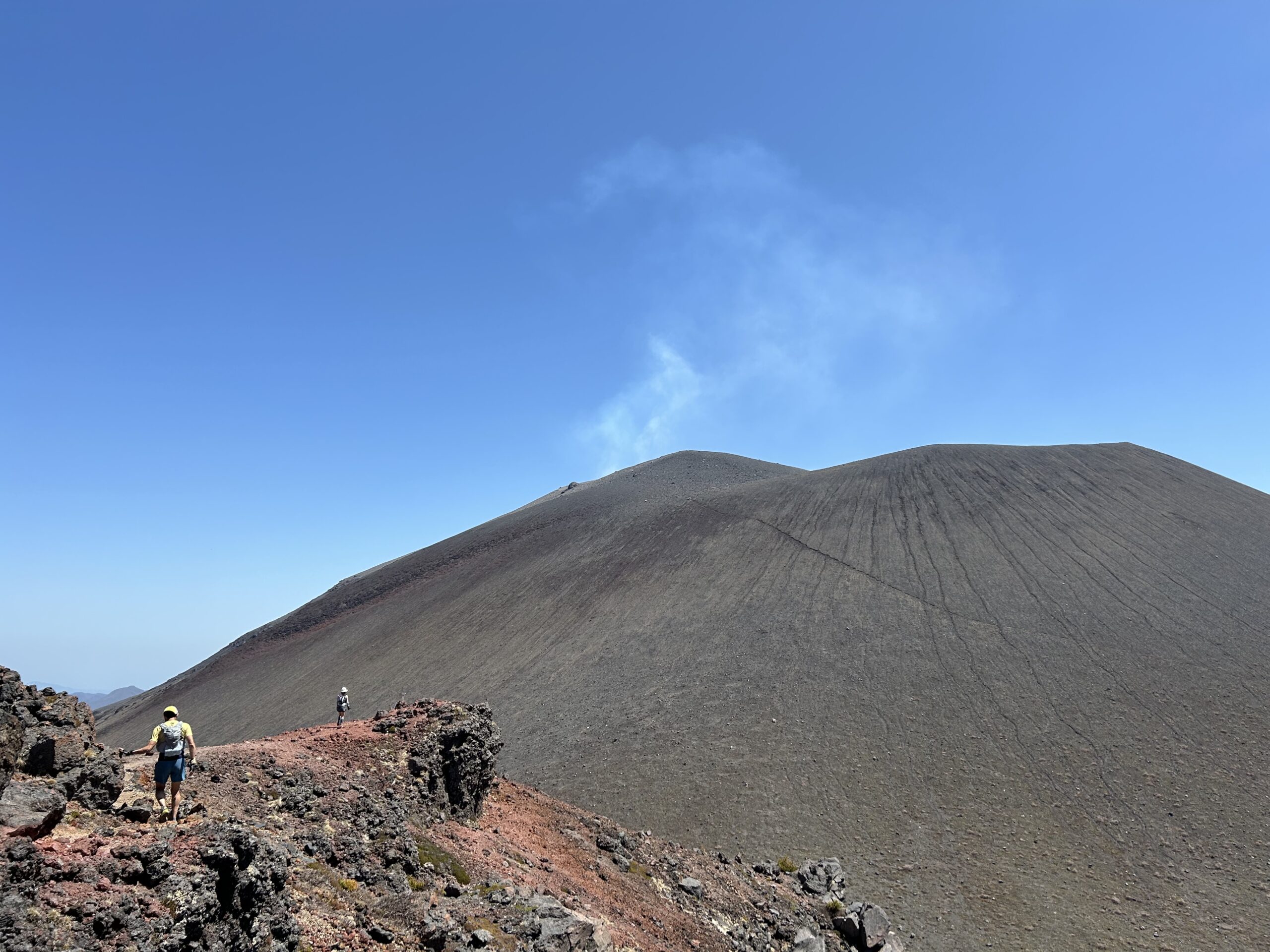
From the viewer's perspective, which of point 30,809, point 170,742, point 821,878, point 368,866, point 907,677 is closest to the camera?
point 30,809

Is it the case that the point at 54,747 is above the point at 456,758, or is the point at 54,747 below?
above

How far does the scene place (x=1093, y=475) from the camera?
188 ft

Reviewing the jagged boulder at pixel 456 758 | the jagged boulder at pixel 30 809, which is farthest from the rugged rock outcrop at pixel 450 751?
the jagged boulder at pixel 30 809

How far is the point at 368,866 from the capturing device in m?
9.40

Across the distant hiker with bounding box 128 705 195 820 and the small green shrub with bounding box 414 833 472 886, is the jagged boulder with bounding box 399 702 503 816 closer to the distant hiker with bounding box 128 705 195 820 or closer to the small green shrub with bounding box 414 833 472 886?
the small green shrub with bounding box 414 833 472 886

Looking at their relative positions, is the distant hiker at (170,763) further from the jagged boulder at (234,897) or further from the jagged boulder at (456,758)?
the jagged boulder at (456,758)

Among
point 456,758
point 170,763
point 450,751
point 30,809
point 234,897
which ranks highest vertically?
point 170,763

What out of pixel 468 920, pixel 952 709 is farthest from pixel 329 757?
pixel 952 709

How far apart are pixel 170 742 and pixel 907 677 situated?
101 feet

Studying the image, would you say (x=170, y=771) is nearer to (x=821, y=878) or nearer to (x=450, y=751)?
(x=450, y=751)

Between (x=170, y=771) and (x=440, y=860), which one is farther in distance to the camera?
(x=440, y=860)

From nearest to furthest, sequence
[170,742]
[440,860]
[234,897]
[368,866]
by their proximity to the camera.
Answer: [234,897]
[170,742]
[368,866]
[440,860]

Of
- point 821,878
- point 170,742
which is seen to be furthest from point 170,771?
point 821,878

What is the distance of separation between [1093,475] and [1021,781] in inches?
1621
